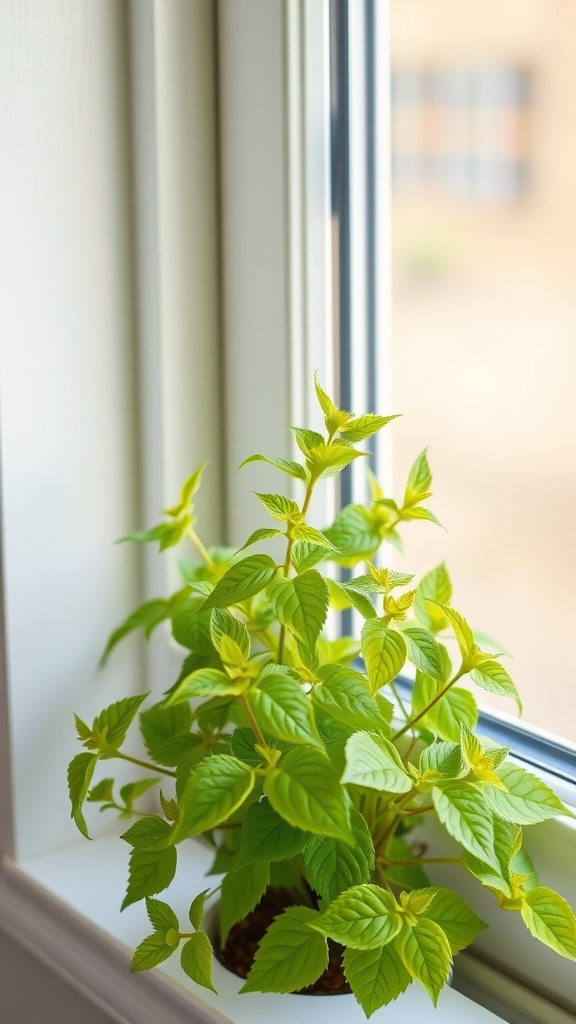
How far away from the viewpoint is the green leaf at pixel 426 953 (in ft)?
1.66

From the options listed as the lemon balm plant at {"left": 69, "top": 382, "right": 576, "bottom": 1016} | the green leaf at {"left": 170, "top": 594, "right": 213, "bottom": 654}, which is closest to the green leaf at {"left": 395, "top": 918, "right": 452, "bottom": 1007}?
the lemon balm plant at {"left": 69, "top": 382, "right": 576, "bottom": 1016}

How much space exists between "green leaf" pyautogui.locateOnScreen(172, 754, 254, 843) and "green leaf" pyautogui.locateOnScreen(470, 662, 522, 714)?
0.47 feet

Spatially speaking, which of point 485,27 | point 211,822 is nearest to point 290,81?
point 485,27

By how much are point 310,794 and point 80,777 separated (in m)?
0.16

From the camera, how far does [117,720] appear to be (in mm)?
591

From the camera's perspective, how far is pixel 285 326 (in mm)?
828

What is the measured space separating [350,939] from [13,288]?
21.2 inches

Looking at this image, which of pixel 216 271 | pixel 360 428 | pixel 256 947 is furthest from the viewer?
pixel 216 271

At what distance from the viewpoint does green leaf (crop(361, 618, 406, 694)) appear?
535 mm

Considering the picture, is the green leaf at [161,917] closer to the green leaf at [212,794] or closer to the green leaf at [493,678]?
the green leaf at [212,794]

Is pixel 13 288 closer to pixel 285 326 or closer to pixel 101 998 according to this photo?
pixel 285 326

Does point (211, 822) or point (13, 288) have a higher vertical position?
point (13, 288)

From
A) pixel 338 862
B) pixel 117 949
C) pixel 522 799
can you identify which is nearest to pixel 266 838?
pixel 338 862

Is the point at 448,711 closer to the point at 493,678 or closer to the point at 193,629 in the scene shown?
the point at 493,678
